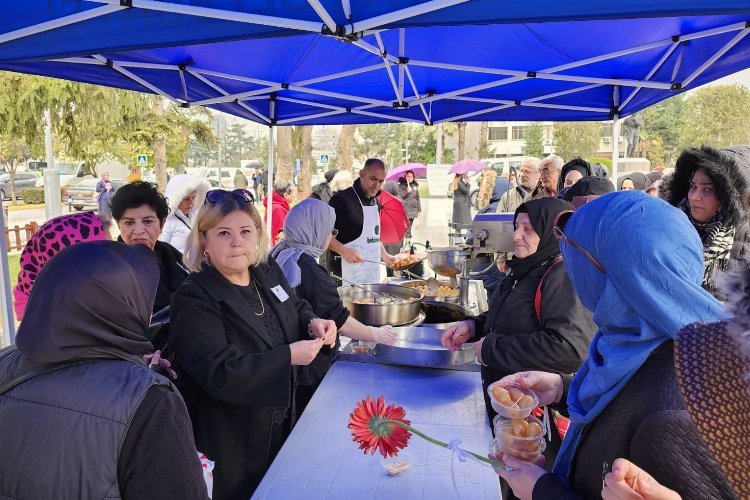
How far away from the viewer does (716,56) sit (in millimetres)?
3191

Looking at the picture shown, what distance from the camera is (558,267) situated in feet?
6.79

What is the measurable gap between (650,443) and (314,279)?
6.64 feet

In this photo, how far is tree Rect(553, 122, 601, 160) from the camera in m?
40.5

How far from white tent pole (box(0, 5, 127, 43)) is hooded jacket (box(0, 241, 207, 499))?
1491 millimetres

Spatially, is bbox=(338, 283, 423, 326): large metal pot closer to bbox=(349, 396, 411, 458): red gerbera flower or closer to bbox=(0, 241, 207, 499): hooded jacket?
bbox=(349, 396, 411, 458): red gerbera flower

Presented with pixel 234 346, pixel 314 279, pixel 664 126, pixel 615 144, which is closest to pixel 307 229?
pixel 314 279

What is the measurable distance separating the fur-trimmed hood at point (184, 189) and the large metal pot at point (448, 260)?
1.75 metres

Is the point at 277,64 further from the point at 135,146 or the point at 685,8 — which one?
the point at 135,146

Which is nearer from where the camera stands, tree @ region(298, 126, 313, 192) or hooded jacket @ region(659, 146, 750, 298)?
hooded jacket @ region(659, 146, 750, 298)

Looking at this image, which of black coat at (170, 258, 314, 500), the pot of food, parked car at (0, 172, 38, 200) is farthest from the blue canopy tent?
parked car at (0, 172, 38, 200)

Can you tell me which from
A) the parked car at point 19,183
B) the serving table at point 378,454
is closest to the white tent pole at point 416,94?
the serving table at point 378,454

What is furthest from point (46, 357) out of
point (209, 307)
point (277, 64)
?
point (277, 64)

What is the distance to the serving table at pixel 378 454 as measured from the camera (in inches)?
57.1

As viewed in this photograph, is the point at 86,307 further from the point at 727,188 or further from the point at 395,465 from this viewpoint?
the point at 727,188
